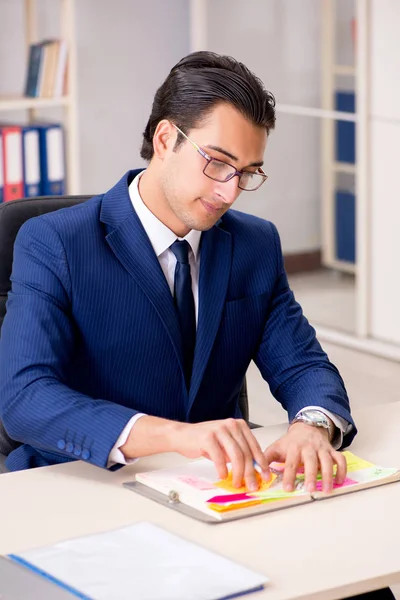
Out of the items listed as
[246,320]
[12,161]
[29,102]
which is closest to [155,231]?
[246,320]

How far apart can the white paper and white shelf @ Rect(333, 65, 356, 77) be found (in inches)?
141

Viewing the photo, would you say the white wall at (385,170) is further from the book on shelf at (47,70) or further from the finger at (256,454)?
the finger at (256,454)

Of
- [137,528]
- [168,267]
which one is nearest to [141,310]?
[168,267]

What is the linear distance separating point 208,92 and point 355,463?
682 mm

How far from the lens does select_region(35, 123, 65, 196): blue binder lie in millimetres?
4852

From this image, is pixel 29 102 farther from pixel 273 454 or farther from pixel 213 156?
pixel 273 454

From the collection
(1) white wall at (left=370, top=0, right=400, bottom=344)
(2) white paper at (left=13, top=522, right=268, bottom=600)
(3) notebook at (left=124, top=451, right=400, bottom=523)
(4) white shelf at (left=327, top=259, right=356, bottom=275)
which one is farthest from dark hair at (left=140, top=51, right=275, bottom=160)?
(4) white shelf at (left=327, top=259, right=356, bottom=275)

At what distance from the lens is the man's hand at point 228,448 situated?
1562 millimetres

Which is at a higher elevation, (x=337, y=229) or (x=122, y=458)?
(x=122, y=458)

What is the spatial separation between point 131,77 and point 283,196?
3.34 ft

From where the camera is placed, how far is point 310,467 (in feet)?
5.32

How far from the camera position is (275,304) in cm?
211

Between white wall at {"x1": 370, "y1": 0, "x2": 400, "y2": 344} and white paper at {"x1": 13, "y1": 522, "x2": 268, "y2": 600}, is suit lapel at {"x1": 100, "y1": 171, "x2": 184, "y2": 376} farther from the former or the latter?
white wall at {"x1": 370, "y1": 0, "x2": 400, "y2": 344}

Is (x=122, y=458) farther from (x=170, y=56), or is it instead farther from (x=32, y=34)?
(x=170, y=56)
